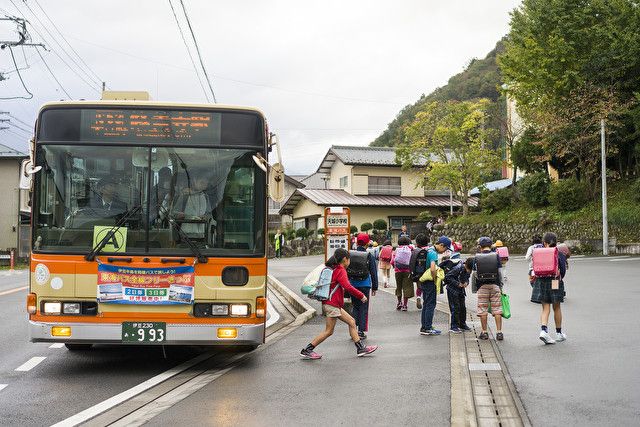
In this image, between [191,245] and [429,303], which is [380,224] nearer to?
[429,303]

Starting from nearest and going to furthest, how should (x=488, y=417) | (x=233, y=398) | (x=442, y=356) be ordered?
(x=488, y=417) < (x=233, y=398) < (x=442, y=356)

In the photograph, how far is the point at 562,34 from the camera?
36.4 meters

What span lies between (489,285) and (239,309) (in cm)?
429

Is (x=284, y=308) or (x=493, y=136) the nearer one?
(x=284, y=308)

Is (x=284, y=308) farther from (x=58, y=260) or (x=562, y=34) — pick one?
(x=562, y=34)

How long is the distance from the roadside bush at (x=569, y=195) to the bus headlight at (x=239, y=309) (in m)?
30.9

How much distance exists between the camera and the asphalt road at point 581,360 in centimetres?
609

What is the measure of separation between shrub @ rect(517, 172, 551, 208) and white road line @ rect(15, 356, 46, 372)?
106 ft

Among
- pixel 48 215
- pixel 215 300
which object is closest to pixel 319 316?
pixel 215 300

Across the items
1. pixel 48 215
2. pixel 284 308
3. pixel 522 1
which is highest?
pixel 522 1

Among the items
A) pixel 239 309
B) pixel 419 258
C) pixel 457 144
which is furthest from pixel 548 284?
pixel 457 144

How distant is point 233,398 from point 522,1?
37.4 metres

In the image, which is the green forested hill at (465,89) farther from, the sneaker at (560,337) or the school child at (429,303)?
the sneaker at (560,337)

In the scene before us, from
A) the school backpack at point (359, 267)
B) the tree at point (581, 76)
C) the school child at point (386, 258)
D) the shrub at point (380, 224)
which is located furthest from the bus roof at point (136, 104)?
the shrub at point (380, 224)
